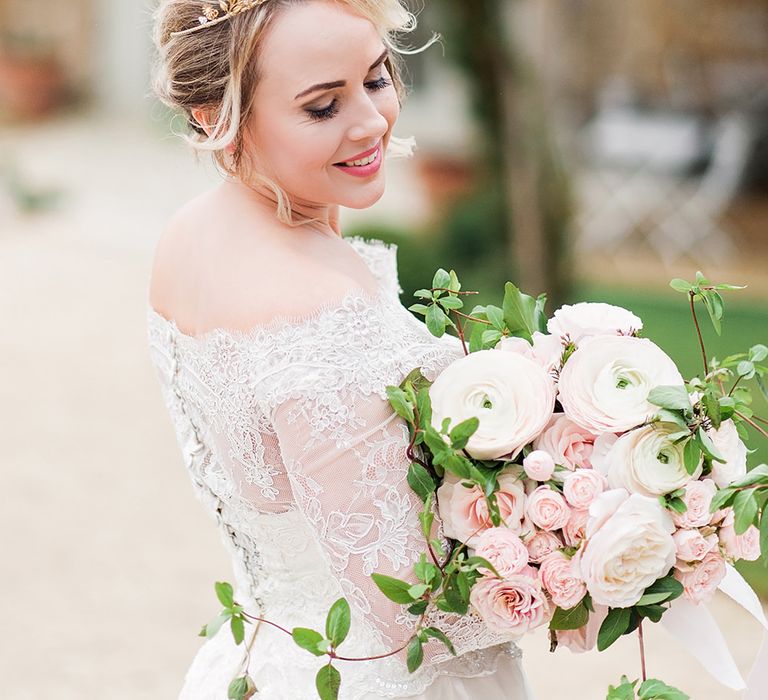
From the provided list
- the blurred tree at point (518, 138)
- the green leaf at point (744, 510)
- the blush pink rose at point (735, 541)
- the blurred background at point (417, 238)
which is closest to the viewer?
the green leaf at point (744, 510)

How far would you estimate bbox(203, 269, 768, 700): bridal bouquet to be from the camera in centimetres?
159

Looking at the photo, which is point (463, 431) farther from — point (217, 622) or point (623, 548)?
point (217, 622)

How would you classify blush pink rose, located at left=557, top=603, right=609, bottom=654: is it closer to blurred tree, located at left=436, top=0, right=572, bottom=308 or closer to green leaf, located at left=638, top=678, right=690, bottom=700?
green leaf, located at left=638, top=678, right=690, bottom=700

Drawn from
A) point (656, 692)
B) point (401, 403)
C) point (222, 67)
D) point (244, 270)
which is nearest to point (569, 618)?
point (656, 692)

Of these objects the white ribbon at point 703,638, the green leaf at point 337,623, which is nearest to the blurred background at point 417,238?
the green leaf at point 337,623

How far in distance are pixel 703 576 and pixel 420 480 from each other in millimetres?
409

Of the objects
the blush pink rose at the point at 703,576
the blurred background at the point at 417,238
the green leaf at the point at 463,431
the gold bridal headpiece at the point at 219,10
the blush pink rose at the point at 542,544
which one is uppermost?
the gold bridal headpiece at the point at 219,10

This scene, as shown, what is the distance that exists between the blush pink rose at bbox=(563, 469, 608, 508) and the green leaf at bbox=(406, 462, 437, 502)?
0.18 m

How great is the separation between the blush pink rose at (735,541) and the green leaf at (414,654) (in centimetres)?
44

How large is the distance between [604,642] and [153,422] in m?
6.03

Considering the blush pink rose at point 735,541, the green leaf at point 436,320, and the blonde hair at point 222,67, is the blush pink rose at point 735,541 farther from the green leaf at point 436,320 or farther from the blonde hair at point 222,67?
the blonde hair at point 222,67

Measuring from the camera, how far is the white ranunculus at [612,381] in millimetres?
1631

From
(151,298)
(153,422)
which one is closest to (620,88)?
(153,422)

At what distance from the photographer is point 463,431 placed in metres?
1.58
